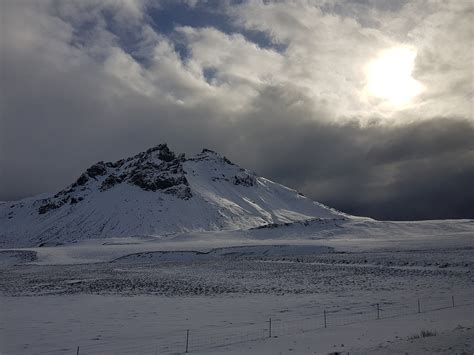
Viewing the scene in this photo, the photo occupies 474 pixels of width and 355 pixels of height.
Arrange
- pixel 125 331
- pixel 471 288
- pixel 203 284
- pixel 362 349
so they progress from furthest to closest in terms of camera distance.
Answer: pixel 203 284 < pixel 471 288 < pixel 125 331 < pixel 362 349

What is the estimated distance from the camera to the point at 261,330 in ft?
67.8

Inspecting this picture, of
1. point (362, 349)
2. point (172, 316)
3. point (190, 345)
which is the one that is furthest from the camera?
point (172, 316)

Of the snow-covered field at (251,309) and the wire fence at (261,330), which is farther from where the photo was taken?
the snow-covered field at (251,309)

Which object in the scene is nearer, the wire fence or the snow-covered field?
the wire fence

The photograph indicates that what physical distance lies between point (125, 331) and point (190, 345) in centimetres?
474

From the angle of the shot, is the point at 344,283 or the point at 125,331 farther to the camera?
the point at 344,283

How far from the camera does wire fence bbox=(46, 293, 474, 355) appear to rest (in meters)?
17.8

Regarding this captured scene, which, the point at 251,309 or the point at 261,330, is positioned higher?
the point at 251,309

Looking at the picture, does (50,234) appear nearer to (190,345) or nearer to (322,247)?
(322,247)

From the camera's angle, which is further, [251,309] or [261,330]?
[251,309]

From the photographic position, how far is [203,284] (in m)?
38.7

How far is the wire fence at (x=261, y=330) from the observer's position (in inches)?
701

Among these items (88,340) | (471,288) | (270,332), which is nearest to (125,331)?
(88,340)

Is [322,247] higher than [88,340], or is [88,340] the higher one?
[322,247]
